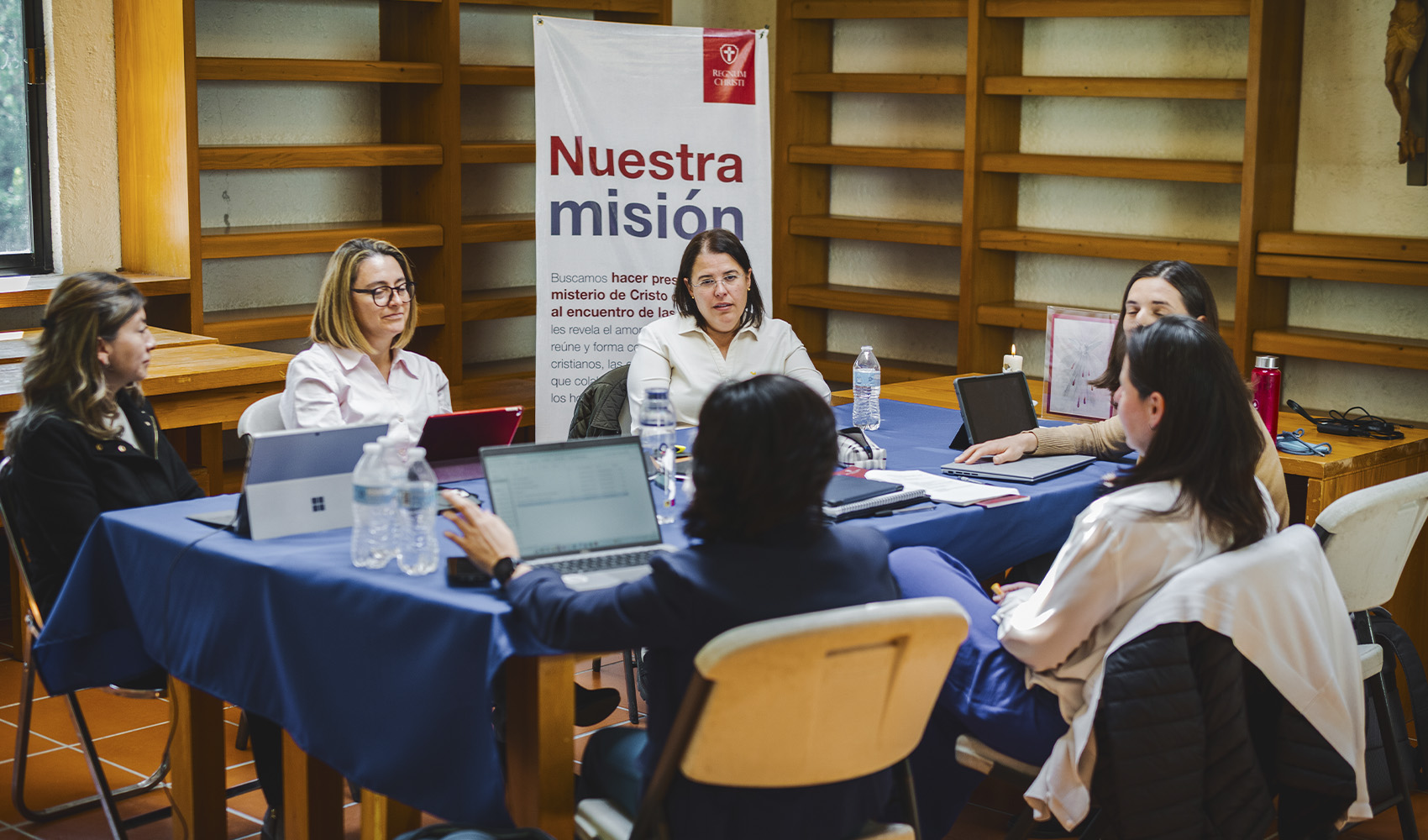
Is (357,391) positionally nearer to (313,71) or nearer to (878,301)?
(313,71)

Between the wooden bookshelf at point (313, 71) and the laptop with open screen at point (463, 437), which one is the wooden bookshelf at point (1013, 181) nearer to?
the wooden bookshelf at point (313, 71)

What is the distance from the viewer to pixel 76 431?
9.01 ft

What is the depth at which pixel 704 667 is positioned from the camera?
5.74ft

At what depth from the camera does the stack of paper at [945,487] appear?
2959 mm

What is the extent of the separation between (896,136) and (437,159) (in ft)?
6.46

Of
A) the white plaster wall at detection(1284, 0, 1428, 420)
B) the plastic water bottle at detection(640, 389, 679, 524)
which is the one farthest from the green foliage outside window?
the white plaster wall at detection(1284, 0, 1428, 420)

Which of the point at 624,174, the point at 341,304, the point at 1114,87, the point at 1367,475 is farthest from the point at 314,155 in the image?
the point at 1367,475

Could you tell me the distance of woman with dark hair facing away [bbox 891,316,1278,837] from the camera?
7.54 feet

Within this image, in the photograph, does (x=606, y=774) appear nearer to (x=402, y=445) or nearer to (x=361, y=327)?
(x=402, y=445)

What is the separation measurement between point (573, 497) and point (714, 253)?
1.67 meters

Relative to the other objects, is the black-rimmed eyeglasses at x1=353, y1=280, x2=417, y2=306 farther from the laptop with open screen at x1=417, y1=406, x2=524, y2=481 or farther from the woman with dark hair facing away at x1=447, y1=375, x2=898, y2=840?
the woman with dark hair facing away at x1=447, y1=375, x2=898, y2=840

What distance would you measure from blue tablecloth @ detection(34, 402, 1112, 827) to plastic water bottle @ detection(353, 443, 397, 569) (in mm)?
37

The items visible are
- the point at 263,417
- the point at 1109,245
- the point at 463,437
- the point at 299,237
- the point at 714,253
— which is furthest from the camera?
the point at 1109,245

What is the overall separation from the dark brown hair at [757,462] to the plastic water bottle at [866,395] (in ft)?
5.58
